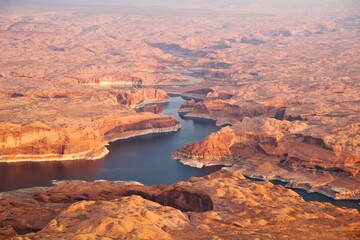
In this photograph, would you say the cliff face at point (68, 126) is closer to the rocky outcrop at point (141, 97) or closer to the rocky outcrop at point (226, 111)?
the rocky outcrop at point (141, 97)

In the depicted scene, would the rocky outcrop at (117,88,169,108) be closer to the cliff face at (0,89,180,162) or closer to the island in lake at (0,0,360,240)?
the island in lake at (0,0,360,240)

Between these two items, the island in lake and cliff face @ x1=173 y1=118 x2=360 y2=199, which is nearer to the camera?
the island in lake

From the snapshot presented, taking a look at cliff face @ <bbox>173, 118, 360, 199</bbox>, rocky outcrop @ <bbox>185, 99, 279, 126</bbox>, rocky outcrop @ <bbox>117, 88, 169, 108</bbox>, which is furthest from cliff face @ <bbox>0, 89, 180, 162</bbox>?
cliff face @ <bbox>173, 118, 360, 199</bbox>

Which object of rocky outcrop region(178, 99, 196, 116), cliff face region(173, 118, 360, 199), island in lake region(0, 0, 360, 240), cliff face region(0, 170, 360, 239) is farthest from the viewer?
rocky outcrop region(178, 99, 196, 116)

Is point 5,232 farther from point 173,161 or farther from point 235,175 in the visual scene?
point 173,161

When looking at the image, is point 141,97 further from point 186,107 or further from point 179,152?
point 179,152

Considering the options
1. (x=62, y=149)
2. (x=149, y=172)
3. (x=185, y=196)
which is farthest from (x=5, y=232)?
(x=62, y=149)

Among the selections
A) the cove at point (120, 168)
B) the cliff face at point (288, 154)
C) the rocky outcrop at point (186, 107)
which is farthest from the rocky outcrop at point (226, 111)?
the cliff face at point (288, 154)
